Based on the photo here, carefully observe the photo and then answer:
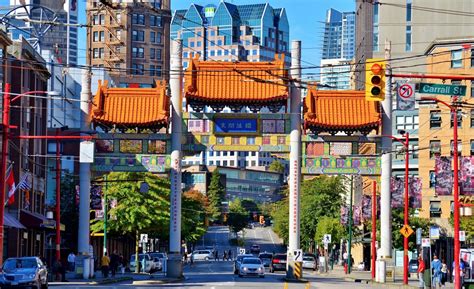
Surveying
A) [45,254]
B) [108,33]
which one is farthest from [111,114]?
[108,33]

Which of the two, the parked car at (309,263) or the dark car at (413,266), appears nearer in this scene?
the dark car at (413,266)

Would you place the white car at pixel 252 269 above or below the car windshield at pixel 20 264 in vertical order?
below

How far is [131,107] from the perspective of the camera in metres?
65.9

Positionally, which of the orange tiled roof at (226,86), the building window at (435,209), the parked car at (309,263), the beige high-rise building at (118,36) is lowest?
the parked car at (309,263)

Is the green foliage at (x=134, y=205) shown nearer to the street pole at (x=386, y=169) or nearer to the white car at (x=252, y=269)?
the white car at (x=252, y=269)

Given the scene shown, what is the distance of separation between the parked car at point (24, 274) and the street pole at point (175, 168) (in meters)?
15.2

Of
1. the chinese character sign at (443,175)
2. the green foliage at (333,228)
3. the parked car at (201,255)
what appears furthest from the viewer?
the parked car at (201,255)

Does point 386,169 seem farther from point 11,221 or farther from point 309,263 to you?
point 309,263

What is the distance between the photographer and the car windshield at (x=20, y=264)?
4997cm

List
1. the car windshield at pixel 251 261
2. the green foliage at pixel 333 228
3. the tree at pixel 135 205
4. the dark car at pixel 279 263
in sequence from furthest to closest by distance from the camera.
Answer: the green foliage at pixel 333 228
the dark car at pixel 279 263
the tree at pixel 135 205
the car windshield at pixel 251 261

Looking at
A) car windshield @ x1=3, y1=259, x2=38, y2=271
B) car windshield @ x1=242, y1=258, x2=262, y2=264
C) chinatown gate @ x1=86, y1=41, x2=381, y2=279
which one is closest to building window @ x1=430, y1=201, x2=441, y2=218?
car windshield @ x1=242, y1=258, x2=262, y2=264

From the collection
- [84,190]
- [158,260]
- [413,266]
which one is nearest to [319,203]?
[413,266]

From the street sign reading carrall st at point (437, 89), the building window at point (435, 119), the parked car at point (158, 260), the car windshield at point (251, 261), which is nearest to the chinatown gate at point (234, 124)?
the car windshield at point (251, 261)

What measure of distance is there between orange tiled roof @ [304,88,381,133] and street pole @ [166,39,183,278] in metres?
7.38
